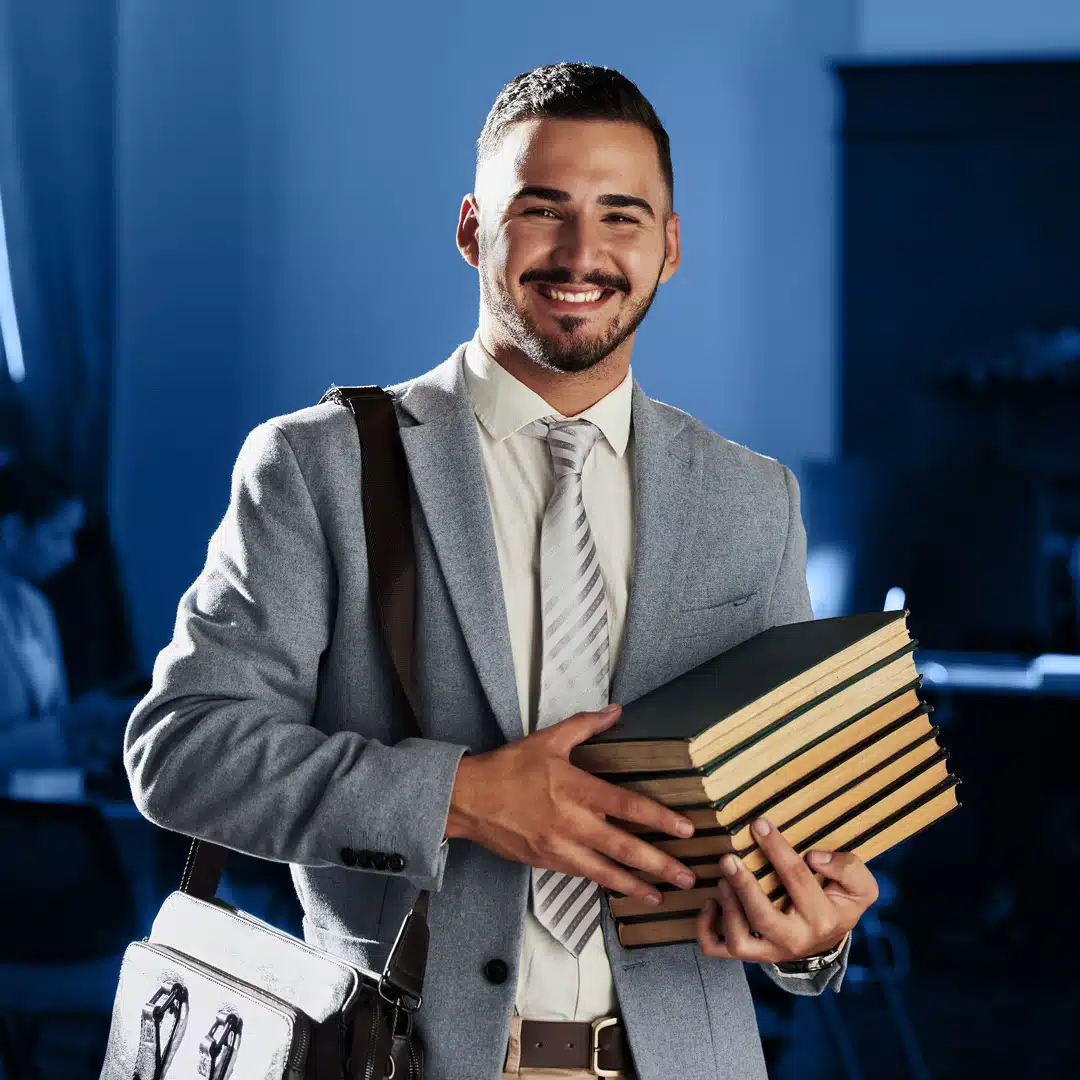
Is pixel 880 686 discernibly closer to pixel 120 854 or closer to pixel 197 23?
pixel 120 854

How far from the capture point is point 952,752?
Answer: 3848 mm

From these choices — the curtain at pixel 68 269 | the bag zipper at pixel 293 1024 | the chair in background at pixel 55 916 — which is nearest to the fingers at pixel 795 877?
the bag zipper at pixel 293 1024

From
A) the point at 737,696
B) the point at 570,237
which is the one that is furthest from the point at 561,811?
the point at 570,237

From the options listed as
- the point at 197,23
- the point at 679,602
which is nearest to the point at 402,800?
the point at 679,602

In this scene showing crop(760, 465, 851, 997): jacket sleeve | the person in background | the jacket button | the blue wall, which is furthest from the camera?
the blue wall

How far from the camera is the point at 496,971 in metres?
1.38

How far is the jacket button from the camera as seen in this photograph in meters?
1.38

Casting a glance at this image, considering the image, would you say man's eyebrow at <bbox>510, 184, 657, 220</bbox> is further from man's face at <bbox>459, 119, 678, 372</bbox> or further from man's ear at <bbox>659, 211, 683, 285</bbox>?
man's ear at <bbox>659, 211, 683, 285</bbox>

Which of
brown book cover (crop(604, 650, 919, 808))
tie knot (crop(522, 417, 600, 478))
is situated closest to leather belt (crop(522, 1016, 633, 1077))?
brown book cover (crop(604, 650, 919, 808))

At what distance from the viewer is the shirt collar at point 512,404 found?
1.56 meters

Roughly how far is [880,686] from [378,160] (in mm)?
3009

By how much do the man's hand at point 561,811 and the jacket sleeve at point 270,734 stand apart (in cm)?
4

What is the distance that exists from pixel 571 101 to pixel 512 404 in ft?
1.16

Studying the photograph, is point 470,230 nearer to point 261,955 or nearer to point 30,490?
point 261,955
